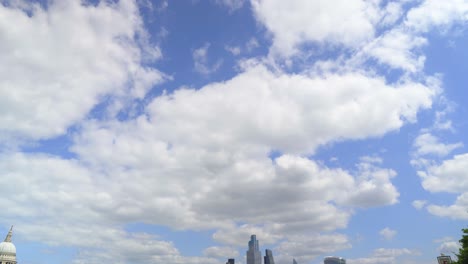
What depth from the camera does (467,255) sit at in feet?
251

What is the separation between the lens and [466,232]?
8031cm

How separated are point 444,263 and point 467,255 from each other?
Result: 8.02 meters

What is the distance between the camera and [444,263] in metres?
83.3

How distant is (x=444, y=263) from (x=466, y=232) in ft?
28.9

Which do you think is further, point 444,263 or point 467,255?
point 444,263

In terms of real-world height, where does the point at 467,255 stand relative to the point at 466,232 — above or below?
below

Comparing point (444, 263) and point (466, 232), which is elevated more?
point (466, 232)

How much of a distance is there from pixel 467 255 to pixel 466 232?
5.76 metres
